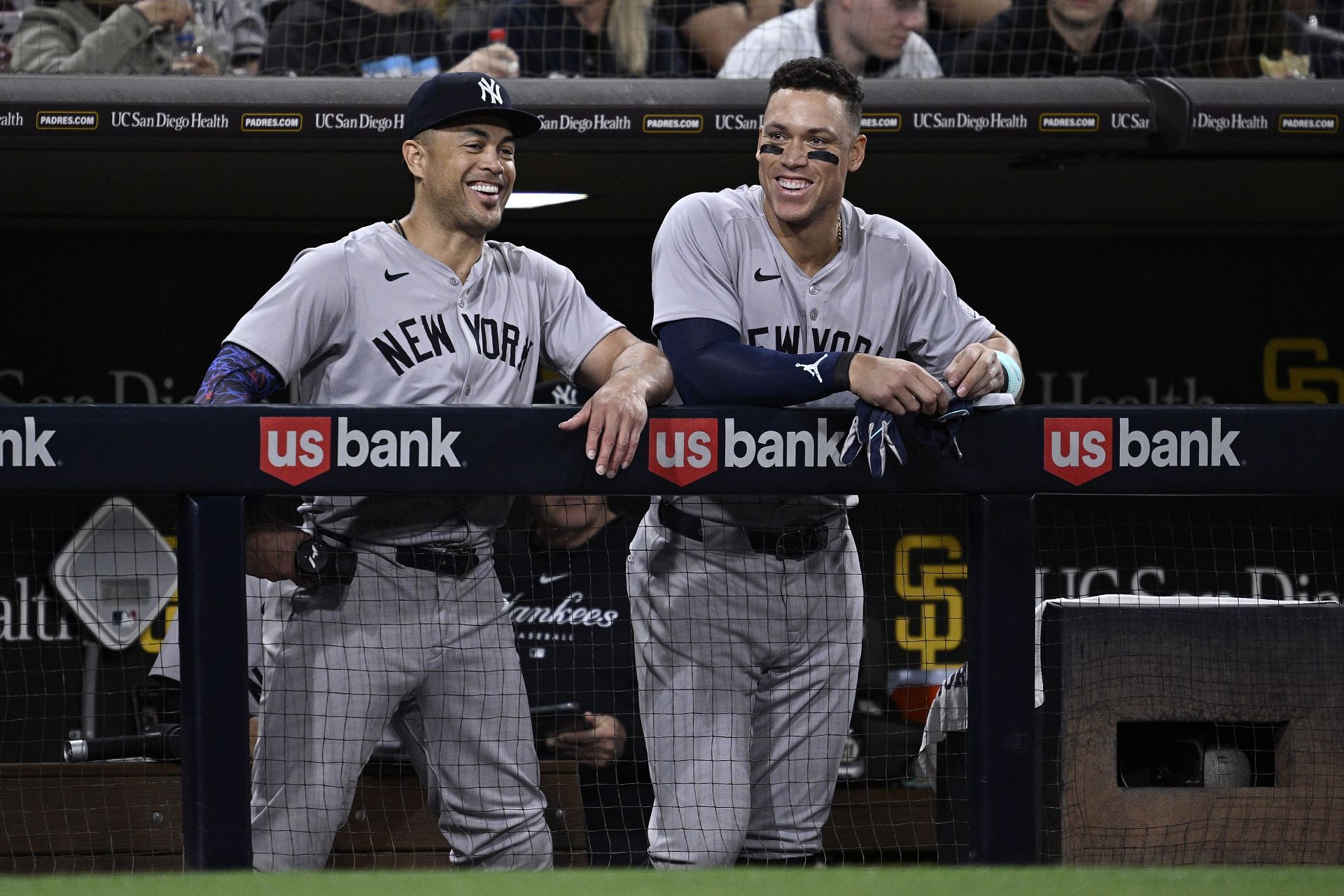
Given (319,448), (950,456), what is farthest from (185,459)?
(950,456)

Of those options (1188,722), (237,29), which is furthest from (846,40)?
(1188,722)

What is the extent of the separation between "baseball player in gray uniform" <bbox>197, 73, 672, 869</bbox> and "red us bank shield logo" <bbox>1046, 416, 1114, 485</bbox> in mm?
608

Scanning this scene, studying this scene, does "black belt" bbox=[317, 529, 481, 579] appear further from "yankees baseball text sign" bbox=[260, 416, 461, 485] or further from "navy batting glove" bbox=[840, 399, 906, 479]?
"navy batting glove" bbox=[840, 399, 906, 479]

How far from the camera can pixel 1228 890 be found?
1.68 meters

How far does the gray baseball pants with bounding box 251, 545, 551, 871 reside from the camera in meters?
2.38

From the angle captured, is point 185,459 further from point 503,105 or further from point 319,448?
point 503,105

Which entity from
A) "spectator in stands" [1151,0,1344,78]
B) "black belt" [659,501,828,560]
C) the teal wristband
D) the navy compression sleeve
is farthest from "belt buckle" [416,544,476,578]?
"spectator in stands" [1151,0,1344,78]

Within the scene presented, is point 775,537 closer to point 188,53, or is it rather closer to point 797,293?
point 797,293

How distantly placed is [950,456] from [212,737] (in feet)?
3.56

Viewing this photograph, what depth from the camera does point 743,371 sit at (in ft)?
7.30

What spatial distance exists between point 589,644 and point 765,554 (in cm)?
102

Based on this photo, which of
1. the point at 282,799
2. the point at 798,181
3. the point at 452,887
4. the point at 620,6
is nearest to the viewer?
the point at 452,887

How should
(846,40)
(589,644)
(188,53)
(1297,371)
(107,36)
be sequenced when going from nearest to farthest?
(589,644)
(107,36)
(188,53)
(846,40)
(1297,371)

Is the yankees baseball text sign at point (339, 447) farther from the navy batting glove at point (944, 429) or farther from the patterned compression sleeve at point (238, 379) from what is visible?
the navy batting glove at point (944, 429)
